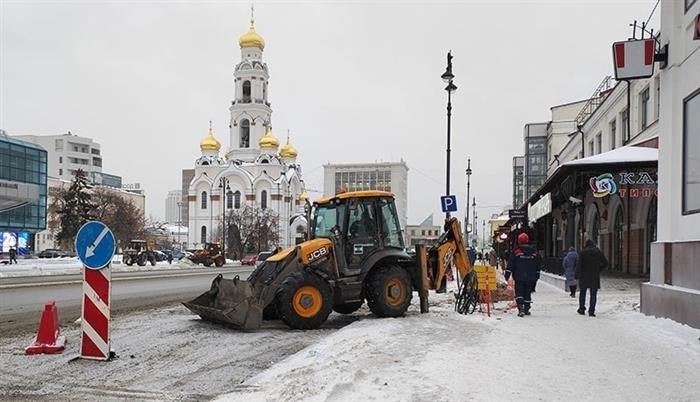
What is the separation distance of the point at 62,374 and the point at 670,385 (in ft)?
22.6

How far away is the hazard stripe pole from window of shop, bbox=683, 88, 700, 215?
377 inches

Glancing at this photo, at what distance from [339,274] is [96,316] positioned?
16.7ft

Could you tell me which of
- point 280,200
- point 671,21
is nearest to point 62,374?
point 671,21

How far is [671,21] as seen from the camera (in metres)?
12.7

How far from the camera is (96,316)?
857 cm

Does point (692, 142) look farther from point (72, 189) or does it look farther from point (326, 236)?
point (72, 189)

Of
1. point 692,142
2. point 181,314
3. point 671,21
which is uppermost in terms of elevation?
point 671,21

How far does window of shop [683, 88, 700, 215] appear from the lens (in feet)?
37.3

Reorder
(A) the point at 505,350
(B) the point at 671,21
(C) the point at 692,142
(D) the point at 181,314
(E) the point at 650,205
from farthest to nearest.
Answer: (E) the point at 650,205
(D) the point at 181,314
(B) the point at 671,21
(C) the point at 692,142
(A) the point at 505,350

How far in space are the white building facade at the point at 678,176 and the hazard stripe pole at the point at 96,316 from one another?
351 inches

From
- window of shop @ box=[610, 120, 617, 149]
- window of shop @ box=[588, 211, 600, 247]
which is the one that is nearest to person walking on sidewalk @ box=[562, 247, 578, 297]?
window of shop @ box=[588, 211, 600, 247]

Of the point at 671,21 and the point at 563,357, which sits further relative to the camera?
the point at 671,21

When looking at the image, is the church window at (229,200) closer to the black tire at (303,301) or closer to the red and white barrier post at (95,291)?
the black tire at (303,301)

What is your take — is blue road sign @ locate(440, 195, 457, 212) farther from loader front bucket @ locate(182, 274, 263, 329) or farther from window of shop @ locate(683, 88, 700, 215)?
loader front bucket @ locate(182, 274, 263, 329)
